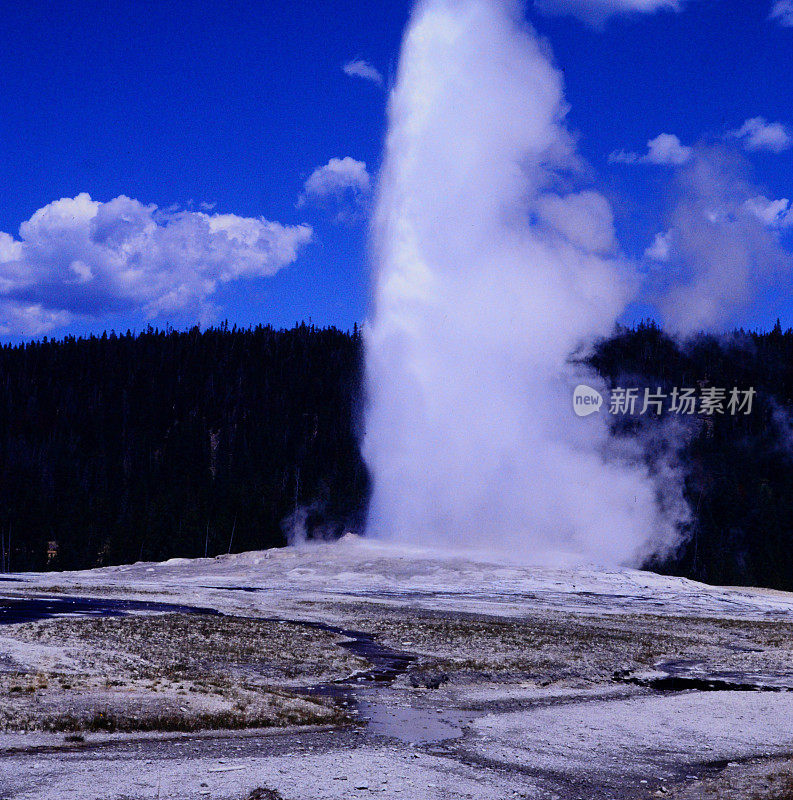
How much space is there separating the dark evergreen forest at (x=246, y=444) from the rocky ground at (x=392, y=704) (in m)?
55.3

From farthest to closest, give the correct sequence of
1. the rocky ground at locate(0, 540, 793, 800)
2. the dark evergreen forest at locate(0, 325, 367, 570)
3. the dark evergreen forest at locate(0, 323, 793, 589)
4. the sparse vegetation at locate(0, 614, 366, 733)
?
the dark evergreen forest at locate(0, 325, 367, 570) < the dark evergreen forest at locate(0, 323, 793, 589) < the sparse vegetation at locate(0, 614, 366, 733) < the rocky ground at locate(0, 540, 793, 800)

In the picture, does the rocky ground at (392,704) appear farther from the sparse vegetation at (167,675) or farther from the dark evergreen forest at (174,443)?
the dark evergreen forest at (174,443)

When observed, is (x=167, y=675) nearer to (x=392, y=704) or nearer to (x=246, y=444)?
(x=392, y=704)

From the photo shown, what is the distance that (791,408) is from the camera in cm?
11969

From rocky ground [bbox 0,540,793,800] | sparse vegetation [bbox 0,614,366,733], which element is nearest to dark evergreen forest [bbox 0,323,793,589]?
rocky ground [bbox 0,540,793,800]

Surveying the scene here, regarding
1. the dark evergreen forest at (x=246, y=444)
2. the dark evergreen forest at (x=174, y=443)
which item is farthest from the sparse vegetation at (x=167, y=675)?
the dark evergreen forest at (x=174, y=443)

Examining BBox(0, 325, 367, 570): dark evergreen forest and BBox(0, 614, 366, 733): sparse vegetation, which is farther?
BBox(0, 325, 367, 570): dark evergreen forest

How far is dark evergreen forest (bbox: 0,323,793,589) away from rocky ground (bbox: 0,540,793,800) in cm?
5532

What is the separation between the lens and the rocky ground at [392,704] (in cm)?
1326

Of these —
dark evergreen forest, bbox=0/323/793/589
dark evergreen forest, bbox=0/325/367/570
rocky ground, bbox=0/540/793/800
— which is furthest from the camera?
dark evergreen forest, bbox=0/325/367/570

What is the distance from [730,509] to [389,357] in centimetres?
4969

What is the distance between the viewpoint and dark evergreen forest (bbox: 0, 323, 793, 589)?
94562mm

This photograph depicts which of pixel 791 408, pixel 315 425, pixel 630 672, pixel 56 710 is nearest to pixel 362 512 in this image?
pixel 315 425

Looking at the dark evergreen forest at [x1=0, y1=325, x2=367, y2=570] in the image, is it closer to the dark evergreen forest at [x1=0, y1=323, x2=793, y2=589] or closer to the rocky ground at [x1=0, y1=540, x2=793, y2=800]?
the dark evergreen forest at [x1=0, y1=323, x2=793, y2=589]
